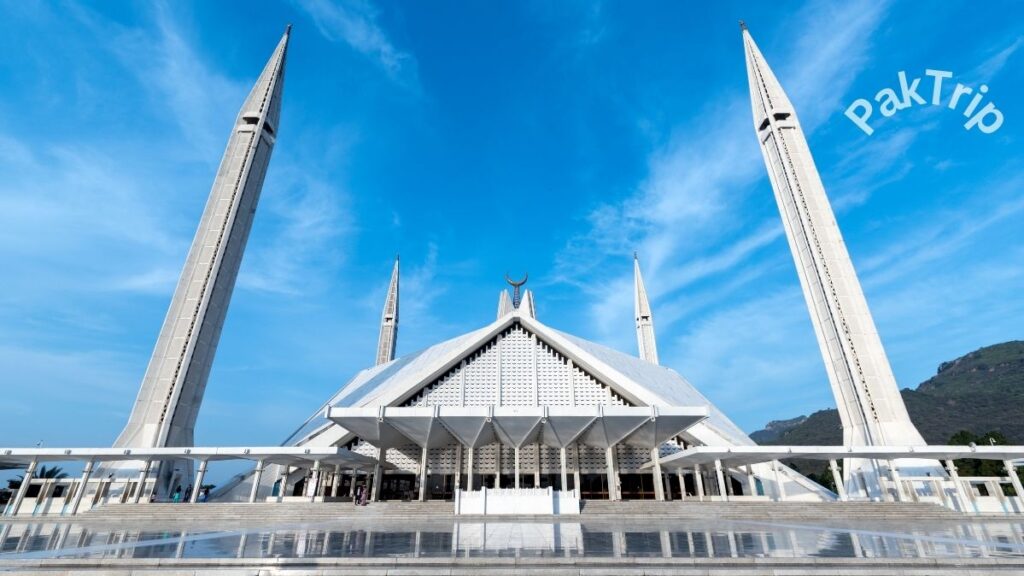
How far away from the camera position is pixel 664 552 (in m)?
5.37

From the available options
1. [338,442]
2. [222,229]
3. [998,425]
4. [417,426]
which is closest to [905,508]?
[417,426]

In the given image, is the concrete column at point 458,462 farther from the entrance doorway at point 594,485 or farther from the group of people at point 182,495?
the group of people at point 182,495

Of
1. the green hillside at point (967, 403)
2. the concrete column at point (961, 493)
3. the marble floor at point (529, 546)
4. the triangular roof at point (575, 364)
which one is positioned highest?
the green hillside at point (967, 403)

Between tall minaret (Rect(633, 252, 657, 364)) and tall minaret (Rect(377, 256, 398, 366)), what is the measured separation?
66.3 feet

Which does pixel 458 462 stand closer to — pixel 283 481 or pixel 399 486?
pixel 399 486

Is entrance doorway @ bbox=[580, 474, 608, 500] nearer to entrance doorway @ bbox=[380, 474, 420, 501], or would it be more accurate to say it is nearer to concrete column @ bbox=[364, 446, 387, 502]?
entrance doorway @ bbox=[380, 474, 420, 501]

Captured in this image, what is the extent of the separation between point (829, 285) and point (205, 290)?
90.6ft

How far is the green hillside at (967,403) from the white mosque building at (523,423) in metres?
46.7

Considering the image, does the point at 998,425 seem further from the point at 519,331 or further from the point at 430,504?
the point at 430,504

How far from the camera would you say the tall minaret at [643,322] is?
131 feet

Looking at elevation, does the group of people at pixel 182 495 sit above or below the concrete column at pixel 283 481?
below

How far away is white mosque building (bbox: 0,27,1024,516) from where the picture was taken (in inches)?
669

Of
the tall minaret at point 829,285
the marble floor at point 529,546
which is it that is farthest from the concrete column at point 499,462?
the marble floor at point 529,546

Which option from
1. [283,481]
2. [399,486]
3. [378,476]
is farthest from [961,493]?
[283,481]
